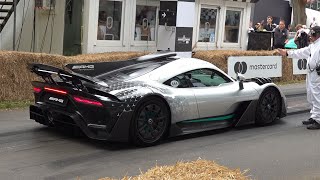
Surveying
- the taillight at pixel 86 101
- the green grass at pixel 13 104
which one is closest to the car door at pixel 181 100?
the taillight at pixel 86 101

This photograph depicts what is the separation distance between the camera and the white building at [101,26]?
514 inches

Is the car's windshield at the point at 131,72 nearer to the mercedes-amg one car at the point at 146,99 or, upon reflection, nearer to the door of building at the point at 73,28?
the mercedes-amg one car at the point at 146,99

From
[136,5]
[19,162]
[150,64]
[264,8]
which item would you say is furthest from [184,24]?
[264,8]

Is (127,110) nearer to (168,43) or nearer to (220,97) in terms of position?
(220,97)

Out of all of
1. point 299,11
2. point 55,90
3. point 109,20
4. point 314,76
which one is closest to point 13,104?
point 55,90

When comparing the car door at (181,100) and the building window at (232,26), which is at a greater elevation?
the building window at (232,26)

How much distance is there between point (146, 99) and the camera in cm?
677

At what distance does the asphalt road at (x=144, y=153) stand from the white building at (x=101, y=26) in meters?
5.27

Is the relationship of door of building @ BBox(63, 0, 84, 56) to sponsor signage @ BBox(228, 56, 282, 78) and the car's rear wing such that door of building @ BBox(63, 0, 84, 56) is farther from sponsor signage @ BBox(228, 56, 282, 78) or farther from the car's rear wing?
the car's rear wing

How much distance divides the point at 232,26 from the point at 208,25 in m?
1.33

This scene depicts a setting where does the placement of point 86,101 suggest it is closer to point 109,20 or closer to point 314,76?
point 314,76

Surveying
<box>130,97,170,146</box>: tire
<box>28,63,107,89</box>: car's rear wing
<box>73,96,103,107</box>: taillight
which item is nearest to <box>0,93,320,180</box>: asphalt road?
<box>130,97,170,146</box>: tire

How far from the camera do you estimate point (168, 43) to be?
1352 centimetres

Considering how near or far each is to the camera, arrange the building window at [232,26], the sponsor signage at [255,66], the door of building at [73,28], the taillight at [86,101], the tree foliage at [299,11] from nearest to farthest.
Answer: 1. the taillight at [86,101]
2. the door of building at [73,28]
3. the sponsor signage at [255,66]
4. the building window at [232,26]
5. the tree foliage at [299,11]
